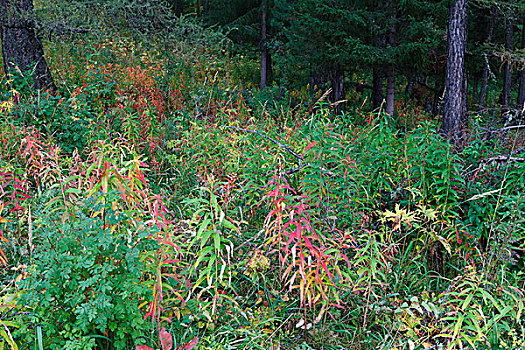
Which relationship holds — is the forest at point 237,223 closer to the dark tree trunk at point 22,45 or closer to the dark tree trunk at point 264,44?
the dark tree trunk at point 22,45

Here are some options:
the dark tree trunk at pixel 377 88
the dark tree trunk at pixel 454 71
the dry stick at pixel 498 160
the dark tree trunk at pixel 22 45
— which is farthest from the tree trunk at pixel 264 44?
the dry stick at pixel 498 160

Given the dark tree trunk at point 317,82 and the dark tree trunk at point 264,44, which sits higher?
the dark tree trunk at point 264,44

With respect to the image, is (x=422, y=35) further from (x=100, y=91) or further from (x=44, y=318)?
(x=44, y=318)

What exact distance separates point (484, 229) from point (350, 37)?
238 inches

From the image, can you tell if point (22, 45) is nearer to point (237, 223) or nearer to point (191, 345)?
point (237, 223)

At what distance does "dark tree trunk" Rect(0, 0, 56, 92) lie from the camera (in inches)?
251

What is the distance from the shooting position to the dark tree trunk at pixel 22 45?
20.9ft

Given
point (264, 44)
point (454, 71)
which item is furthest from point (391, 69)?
point (264, 44)

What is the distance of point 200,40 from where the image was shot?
6.32m

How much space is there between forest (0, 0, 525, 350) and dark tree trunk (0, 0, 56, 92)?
0.08 ft

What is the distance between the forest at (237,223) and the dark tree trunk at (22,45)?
0.03 meters

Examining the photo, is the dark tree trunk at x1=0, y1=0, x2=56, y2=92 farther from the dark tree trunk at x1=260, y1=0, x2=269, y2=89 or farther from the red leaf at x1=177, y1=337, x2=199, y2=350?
the dark tree trunk at x1=260, y1=0, x2=269, y2=89

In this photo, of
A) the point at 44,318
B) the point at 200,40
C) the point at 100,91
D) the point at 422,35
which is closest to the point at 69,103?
the point at 100,91

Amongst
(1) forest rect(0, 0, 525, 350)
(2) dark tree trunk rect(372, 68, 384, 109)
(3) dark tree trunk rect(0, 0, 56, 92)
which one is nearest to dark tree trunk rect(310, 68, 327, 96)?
(2) dark tree trunk rect(372, 68, 384, 109)
